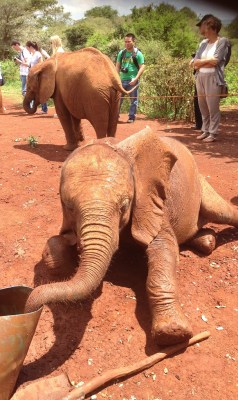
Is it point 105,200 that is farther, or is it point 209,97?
point 209,97

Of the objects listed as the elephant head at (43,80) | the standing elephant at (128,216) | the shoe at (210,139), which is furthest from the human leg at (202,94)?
the standing elephant at (128,216)

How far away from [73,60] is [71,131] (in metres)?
1.43

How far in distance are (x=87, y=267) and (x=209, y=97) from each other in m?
7.22

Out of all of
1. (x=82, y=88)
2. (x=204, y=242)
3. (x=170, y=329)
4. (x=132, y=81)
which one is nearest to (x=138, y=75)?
(x=132, y=81)

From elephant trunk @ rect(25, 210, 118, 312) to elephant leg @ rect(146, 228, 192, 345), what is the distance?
615 millimetres

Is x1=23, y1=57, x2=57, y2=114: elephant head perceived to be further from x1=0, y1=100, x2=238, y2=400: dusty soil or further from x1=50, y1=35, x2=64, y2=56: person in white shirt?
x1=0, y1=100, x2=238, y2=400: dusty soil

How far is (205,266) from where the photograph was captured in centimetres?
438

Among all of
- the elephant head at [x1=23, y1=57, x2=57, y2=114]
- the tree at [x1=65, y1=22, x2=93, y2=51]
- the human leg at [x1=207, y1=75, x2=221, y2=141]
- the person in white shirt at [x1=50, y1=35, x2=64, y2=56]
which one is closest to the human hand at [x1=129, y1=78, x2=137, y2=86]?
the person in white shirt at [x1=50, y1=35, x2=64, y2=56]

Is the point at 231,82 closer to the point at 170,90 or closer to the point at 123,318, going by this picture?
the point at 170,90

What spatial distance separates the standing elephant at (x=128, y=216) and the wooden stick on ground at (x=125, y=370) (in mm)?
92

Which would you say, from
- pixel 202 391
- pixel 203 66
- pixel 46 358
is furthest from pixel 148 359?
pixel 203 66

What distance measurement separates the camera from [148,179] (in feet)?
11.8

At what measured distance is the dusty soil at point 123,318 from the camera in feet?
9.91

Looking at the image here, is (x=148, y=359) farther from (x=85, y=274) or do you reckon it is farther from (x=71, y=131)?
(x=71, y=131)
